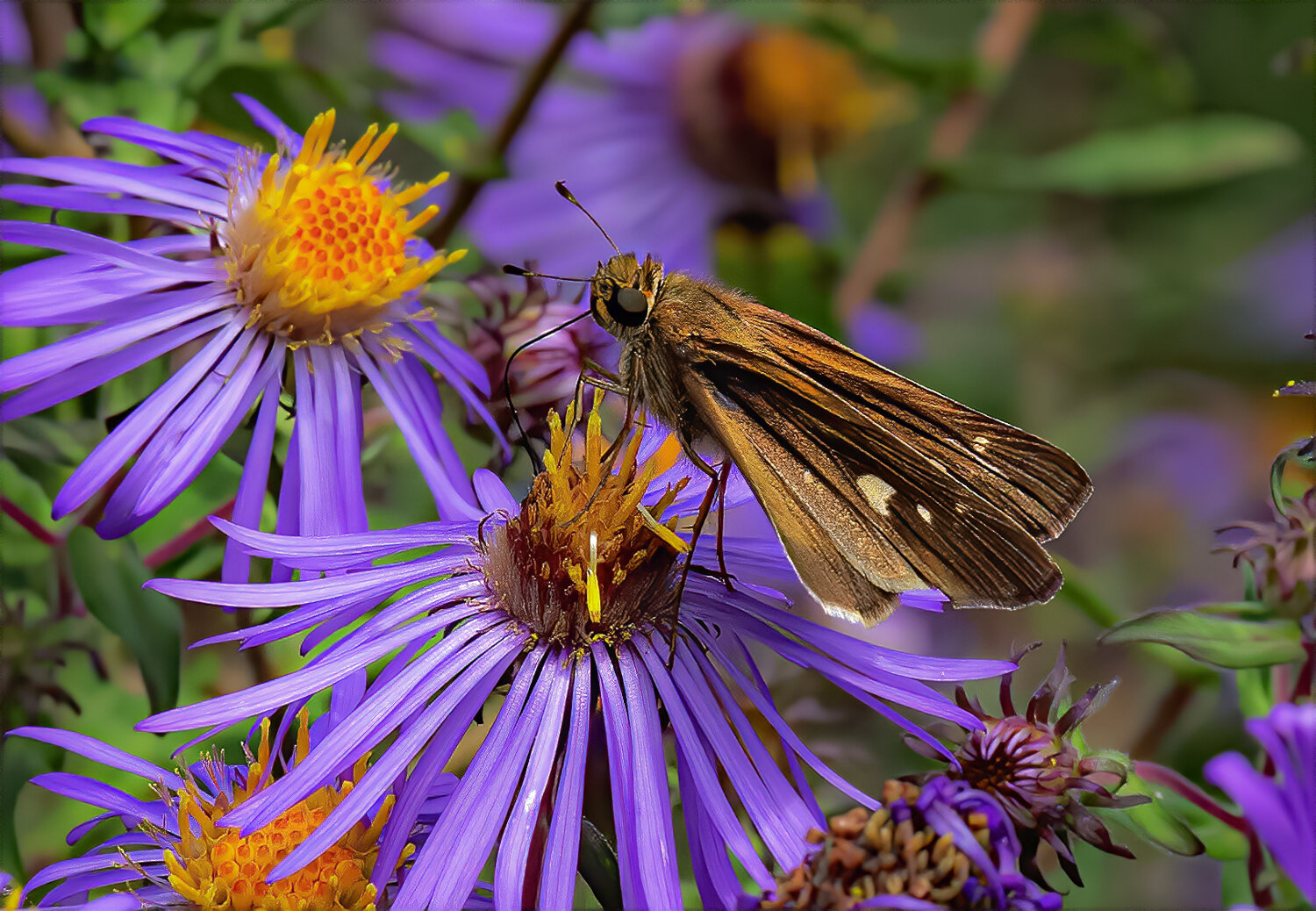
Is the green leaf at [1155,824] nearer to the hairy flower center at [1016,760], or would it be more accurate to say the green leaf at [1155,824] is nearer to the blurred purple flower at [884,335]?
the hairy flower center at [1016,760]

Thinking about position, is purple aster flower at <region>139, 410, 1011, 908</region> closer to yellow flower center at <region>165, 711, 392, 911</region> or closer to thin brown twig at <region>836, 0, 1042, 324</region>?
yellow flower center at <region>165, 711, 392, 911</region>

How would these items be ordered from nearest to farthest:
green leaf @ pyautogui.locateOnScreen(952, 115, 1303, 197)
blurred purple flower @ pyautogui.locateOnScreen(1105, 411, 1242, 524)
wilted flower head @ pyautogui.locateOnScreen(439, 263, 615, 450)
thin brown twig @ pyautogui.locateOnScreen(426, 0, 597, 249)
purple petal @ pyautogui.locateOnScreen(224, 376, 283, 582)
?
1. purple petal @ pyautogui.locateOnScreen(224, 376, 283, 582)
2. wilted flower head @ pyautogui.locateOnScreen(439, 263, 615, 450)
3. thin brown twig @ pyautogui.locateOnScreen(426, 0, 597, 249)
4. green leaf @ pyautogui.locateOnScreen(952, 115, 1303, 197)
5. blurred purple flower @ pyautogui.locateOnScreen(1105, 411, 1242, 524)

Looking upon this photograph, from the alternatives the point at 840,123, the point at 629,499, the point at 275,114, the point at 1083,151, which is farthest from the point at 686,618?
the point at 840,123

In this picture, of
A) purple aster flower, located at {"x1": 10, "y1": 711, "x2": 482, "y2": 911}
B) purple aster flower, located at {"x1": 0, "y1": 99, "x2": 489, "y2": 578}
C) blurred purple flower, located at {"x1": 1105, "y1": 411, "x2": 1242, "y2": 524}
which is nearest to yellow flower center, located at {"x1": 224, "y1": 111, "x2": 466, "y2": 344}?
purple aster flower, located at {"x1": 0, "y1": 99, "x2": 489, "y2": 578}

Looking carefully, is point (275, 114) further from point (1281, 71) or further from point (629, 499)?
point (1281, 71)

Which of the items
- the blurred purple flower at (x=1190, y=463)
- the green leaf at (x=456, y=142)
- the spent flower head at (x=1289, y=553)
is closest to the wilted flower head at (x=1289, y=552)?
the spent flower head at (x=1289, y=553)

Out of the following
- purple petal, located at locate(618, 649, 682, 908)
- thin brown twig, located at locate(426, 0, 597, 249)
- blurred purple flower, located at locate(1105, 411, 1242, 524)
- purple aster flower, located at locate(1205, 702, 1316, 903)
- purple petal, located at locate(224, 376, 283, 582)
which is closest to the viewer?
purple aster flower, located at locate(1205, 702, 1316, 903)
